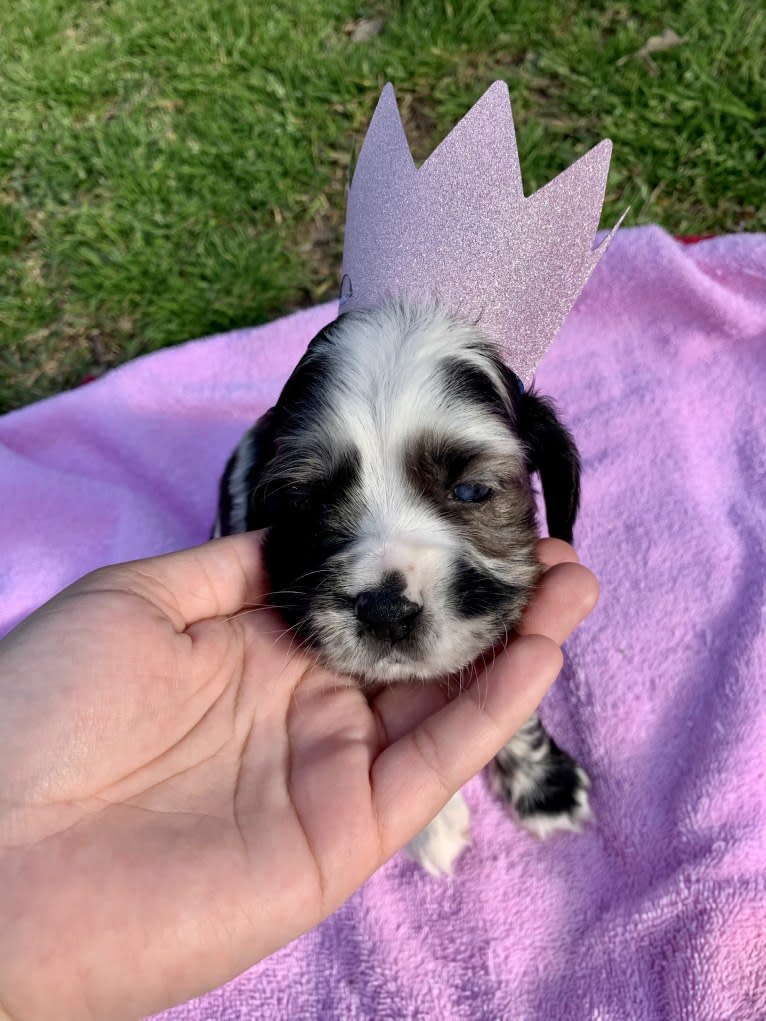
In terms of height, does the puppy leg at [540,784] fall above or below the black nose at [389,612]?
below

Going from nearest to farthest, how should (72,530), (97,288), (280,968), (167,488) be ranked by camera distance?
(280,968) < (72,530) < (167,488) < (97,288)

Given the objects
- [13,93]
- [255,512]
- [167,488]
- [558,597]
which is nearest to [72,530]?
[167,488]

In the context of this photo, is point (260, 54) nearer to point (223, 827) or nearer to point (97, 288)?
point (97, 288)

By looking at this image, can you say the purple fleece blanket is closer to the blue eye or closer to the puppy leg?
the puppy leg

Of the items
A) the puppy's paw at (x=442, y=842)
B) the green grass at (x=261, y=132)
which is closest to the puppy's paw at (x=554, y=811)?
the puppy's paw at (x=442, y=842)

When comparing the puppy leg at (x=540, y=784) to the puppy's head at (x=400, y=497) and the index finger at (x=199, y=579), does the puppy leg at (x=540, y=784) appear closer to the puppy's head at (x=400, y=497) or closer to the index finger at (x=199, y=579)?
the puppy's head at (x=400, y=497)

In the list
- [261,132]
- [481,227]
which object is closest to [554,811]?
[481,227]

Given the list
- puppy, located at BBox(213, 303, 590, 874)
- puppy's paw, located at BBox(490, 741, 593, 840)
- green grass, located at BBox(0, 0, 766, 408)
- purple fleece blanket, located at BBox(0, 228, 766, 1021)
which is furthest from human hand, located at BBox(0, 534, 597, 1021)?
green grass, located at BBox(0, 0, 766, 408)
